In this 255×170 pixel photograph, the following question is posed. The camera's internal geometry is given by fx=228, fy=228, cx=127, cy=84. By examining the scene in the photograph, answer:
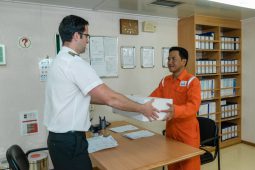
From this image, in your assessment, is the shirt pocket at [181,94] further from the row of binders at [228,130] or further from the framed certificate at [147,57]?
the row of binders at [228,130]

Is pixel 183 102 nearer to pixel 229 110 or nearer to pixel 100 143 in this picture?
pixel 100 143

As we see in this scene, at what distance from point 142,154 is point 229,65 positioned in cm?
295

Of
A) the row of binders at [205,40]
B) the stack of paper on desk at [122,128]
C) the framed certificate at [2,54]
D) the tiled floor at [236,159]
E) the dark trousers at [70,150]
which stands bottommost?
the tiled floor at [236,159]

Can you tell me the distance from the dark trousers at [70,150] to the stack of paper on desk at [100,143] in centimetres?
39

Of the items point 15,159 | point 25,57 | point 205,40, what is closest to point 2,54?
point 25,57

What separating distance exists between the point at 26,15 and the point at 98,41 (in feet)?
3.04

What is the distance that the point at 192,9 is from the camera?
3238 millimetres

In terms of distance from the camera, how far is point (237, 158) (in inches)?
144

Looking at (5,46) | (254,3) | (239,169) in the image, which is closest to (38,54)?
(5,46)

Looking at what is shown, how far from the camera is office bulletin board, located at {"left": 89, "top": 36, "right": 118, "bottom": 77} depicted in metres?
3.08

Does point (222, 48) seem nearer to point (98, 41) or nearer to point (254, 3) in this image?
point (254, 3)

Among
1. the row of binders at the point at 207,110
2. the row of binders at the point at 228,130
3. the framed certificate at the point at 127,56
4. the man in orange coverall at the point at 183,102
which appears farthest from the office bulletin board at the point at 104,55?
the row of binders at the point at 228,130

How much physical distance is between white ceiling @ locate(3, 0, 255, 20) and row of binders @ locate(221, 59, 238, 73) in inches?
30.2

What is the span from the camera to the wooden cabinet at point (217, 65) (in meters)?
3.65
